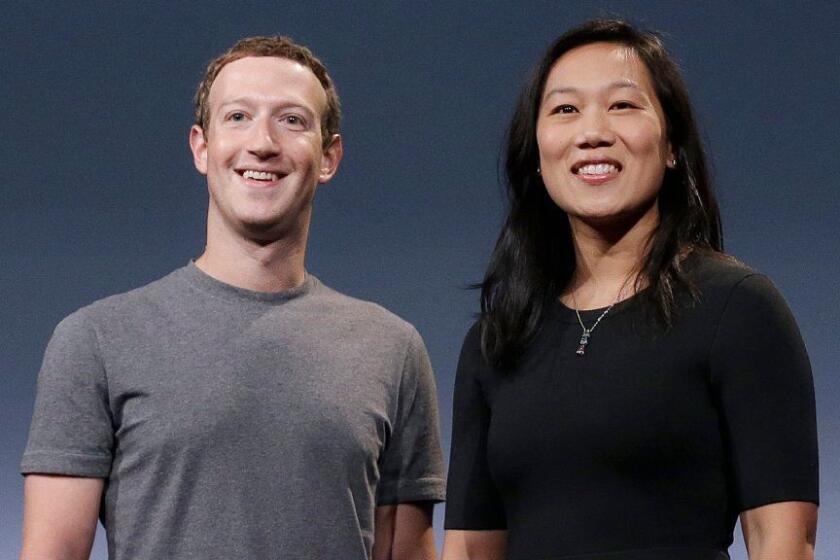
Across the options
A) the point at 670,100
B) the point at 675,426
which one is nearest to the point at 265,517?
the point at 675,426

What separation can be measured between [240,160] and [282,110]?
117 millimetres

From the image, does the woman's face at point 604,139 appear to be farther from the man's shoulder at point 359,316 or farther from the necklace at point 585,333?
the man's shoulder at point 359,316

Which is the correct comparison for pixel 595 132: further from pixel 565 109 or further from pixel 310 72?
pixel 310 72

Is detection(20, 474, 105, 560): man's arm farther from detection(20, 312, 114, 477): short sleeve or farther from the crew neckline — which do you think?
the crew neckline

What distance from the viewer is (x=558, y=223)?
71.1 inches

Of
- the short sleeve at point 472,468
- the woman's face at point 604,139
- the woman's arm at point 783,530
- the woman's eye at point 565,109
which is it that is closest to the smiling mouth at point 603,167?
the woman's face at point 604,139

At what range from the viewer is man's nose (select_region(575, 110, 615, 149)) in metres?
1.61

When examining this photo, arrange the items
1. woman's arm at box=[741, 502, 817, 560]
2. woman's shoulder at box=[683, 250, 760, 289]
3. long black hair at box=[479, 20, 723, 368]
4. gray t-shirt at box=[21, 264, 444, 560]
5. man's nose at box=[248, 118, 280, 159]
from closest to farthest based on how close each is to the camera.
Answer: woman's arm at box=[741, 502, 817, 560], woman's shoulder at box=[683, 250, 760, 289], long black hair at box=[479, 20, 723, 368], gray t-shirt at box=[21, 264, 444, 560], man's nose at box=[248, 118, 280, 159]

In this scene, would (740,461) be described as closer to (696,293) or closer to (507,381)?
(696,293)

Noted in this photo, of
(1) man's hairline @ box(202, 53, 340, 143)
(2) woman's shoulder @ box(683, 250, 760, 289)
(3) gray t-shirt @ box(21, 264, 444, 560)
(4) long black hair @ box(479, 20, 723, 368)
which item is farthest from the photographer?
(1) man's hairline @ box(202, 53, 340, 143)

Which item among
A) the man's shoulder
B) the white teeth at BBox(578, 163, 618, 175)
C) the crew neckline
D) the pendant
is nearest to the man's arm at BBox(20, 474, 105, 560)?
the crew neckline

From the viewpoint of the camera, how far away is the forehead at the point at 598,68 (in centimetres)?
166

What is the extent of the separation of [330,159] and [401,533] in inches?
25.5

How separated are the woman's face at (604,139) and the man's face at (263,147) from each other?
0.43 meters
